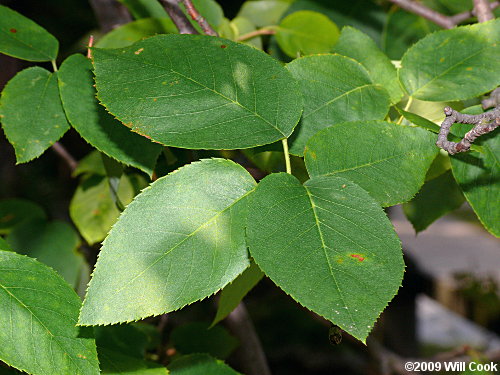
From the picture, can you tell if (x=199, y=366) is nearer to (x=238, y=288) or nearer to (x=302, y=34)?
(x=238, y=288)

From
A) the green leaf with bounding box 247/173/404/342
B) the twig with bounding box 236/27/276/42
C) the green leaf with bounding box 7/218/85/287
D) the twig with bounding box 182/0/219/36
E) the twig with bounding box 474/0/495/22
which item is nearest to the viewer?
the green leaf with bounding box 247/173/404/342

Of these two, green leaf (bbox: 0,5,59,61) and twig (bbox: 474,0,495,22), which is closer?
green leaf (bbox: 0,5,59,61)

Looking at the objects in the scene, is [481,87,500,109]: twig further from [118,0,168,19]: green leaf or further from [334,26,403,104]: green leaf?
[118,0,168,19]: green leaf

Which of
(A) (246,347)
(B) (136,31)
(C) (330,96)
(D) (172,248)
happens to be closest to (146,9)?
(B) (136,31)

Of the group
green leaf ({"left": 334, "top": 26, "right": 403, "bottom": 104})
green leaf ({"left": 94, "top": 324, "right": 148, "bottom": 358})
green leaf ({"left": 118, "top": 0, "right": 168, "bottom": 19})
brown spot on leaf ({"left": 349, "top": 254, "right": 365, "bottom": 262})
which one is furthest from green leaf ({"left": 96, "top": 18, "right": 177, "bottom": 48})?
brown spot on leaf ({"left": 349, "top": 254, "right": 365, "bottom": 262})

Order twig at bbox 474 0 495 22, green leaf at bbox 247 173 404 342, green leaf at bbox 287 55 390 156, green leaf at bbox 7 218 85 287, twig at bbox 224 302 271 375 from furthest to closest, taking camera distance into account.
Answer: twig at bbox 224 302 271 375, green leaf at bbox 7 218 85 287, twig at bbox 474 0 495 22, green leaf at bbox 287 55 390 156, green leaf at bbox 247 173 404 342

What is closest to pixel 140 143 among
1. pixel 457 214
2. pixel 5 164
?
pixel 5 164
